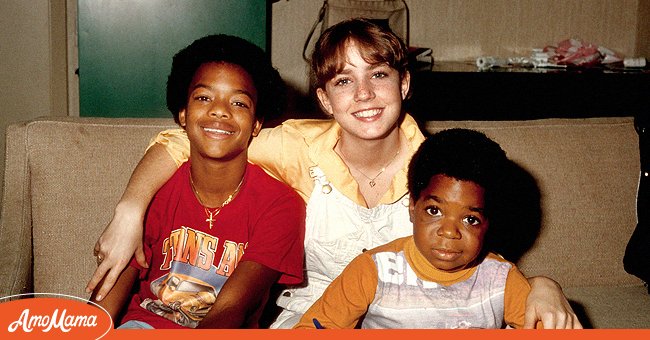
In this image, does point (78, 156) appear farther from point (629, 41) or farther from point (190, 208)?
point (629, 41)

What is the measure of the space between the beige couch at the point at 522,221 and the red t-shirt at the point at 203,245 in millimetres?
→ 220

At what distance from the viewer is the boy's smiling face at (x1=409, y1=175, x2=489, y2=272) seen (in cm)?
118

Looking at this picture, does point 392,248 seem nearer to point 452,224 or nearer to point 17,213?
point 452,224

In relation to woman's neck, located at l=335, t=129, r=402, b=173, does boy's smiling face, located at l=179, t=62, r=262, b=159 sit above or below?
above

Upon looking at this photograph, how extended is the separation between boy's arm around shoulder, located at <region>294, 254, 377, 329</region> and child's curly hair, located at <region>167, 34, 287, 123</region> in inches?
16.7

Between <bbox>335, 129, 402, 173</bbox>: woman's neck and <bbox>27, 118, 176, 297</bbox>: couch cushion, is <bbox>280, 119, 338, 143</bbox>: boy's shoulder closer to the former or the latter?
<bbox>335, 129, 402, 173</bbox>: woman's neck

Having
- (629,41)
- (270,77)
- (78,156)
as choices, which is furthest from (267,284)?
(629,41)

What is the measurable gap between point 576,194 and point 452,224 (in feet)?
2.34

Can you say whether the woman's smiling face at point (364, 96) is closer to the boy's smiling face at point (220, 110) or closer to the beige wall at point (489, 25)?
the boy's smiling face at point (220, 110)

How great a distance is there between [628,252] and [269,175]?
974 millimetres

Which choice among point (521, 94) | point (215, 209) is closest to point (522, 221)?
point (215, 209)

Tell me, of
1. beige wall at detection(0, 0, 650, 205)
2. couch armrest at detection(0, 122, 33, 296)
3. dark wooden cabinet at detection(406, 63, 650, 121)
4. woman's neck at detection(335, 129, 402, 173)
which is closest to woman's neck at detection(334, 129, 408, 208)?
woman's neck at detection(335, 129, 402, 173)

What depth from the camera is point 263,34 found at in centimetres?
297

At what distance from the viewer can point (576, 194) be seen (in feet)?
5.76
